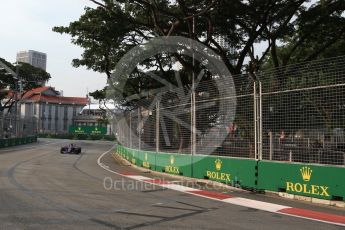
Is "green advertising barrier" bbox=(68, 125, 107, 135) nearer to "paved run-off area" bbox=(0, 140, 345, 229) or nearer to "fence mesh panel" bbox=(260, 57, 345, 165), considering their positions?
"paved run-off area" bbox=(0, 140, 345, 229)

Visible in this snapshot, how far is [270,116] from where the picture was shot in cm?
1375

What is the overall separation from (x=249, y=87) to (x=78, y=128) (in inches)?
3844

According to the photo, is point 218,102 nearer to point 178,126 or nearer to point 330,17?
point 178,126

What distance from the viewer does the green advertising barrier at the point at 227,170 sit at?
14445 millimetres

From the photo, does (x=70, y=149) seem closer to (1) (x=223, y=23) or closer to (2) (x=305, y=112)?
(1) (x=223, y=23)

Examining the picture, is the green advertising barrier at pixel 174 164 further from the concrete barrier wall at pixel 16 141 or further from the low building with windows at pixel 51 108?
the low building with windows at pixel 51 108

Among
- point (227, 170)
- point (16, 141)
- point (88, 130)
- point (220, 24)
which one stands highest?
point (220, 24)

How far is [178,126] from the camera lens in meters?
19.5

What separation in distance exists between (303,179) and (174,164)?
26.3 feet

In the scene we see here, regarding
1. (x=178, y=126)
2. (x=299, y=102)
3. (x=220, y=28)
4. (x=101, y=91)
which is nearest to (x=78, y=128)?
(x=101, y=91)

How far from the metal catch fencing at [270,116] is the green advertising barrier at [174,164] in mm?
326

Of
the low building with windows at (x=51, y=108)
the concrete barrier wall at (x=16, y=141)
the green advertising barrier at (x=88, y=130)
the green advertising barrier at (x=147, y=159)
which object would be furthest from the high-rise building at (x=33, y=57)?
the green advertising barrier at (x=147, y=159)

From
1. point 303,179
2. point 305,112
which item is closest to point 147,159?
point 303,179

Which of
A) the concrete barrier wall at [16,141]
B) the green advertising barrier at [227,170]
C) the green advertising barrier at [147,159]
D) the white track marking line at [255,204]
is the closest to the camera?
the white track marking line at [255,204]
